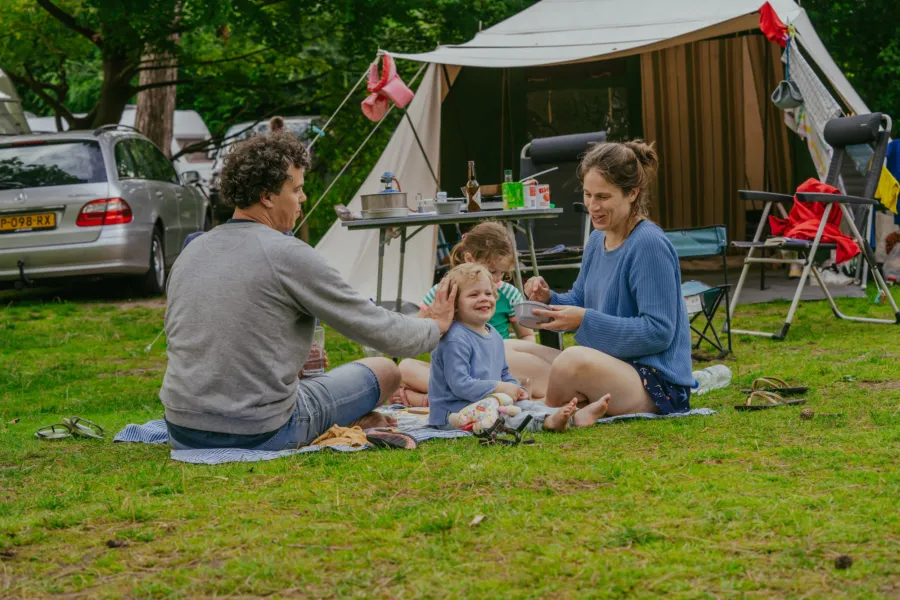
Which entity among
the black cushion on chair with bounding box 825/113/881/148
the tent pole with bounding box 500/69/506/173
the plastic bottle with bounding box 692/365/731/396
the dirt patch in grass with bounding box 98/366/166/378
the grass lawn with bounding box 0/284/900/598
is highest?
the tent pole with bounding box 500/69/506/173

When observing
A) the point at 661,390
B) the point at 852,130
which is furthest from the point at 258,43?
the point at 661,390

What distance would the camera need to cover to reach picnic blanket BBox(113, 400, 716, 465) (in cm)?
370

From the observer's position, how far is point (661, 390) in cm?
423

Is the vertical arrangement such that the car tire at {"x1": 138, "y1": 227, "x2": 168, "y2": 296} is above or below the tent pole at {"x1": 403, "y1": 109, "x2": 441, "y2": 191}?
below

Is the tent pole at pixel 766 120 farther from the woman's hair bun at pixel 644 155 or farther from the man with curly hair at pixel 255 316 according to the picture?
the man with curly hair at pixel 255 316

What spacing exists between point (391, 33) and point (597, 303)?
991cm

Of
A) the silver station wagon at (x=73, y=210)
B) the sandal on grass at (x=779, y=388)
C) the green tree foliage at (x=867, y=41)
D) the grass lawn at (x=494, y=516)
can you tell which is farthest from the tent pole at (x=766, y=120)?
the grass lawn at (x=494, y=516)

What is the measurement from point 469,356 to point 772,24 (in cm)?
507

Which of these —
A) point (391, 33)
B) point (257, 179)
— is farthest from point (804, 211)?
point (391, 33)

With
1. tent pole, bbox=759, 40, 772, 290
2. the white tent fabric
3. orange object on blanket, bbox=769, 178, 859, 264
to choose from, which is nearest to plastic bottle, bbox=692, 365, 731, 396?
orange object on blanket, bbox=769, 178, 859, 264

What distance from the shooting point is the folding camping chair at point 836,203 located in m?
6.88

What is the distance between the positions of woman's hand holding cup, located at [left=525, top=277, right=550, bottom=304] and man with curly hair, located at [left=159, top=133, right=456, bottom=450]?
0.64m

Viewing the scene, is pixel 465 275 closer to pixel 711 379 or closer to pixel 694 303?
pixel 711 379

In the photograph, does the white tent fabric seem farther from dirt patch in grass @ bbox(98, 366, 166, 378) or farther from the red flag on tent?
the red flag on tent
